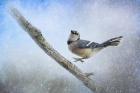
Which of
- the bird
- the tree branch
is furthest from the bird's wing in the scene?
the tree branch

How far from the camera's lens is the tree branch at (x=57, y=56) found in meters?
4.07

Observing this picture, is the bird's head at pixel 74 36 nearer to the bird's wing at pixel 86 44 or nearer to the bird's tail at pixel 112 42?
the bird's wing at pixel 86 44

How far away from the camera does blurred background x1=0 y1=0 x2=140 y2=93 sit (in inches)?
159

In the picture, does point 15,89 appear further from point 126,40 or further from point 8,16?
point 126,40

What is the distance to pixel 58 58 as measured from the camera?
4.09m

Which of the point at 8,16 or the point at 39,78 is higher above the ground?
the point at 8,16

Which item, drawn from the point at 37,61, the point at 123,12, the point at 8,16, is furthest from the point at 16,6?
→ the point at 123,12

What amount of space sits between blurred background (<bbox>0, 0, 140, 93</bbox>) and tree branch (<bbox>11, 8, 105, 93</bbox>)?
0.03m

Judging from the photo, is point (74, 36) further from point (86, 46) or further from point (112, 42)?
point (112, 42)

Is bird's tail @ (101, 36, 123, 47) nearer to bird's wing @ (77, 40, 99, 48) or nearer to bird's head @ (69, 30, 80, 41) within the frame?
bird's wing @ (77, 40, 99, 48)

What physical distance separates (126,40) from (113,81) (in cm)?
32

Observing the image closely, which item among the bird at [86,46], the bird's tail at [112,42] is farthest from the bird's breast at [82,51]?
the bird's tail at [112,42]

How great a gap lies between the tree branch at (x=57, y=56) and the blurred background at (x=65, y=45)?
0.10 ft

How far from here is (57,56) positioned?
409 centimetres
